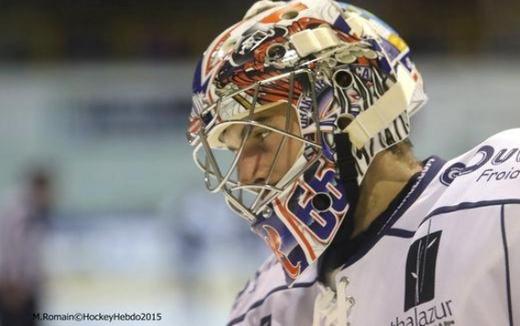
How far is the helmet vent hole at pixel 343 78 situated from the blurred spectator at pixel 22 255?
403 cm

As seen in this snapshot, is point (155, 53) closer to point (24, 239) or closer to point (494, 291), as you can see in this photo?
point (24, 239)

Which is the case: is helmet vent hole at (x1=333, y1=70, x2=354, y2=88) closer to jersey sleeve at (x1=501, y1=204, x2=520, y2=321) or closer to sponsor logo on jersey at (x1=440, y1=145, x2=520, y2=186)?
sponsor logo on jersey at (x1=440, y1=145, x2=520, y2=186)

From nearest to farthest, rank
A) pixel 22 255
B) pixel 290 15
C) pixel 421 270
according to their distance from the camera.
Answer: pixel 421 270 < pixel 290 15 < pixel 22 255

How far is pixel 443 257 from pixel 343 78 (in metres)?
0.37

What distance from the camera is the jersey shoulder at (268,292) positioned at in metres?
1.60

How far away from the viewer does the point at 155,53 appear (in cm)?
823

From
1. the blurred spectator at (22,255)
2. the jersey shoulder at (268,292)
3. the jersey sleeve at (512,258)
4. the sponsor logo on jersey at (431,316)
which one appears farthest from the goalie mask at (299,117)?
the blurred spectator at (22,255)

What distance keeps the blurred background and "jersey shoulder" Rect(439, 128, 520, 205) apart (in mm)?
5493

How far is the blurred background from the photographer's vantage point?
286 inches

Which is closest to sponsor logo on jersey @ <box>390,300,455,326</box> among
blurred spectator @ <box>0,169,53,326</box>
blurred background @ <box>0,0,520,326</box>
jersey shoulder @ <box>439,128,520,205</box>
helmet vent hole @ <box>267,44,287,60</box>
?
jersey shoulder @ <box>439,128,520,205</box>

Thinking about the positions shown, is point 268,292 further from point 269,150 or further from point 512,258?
point 512,258

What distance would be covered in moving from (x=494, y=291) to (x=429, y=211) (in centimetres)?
22

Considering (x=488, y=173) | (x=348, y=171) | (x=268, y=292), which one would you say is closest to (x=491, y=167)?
(x=488, y=173)

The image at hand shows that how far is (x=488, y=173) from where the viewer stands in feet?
4.19
